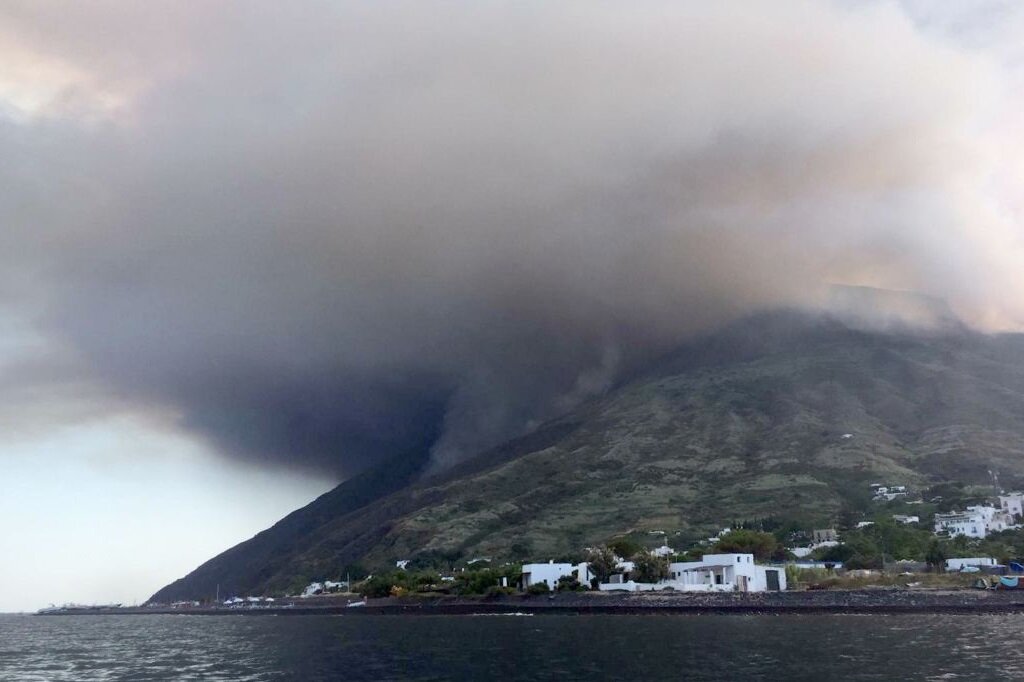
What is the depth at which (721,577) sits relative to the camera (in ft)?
481

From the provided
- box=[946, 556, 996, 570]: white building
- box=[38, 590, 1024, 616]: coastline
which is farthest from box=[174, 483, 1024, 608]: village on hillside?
box=[38, 590, 1024, 616]: coastline

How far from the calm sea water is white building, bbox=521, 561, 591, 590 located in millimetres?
45467

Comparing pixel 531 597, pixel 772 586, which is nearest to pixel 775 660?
pixel 772 586

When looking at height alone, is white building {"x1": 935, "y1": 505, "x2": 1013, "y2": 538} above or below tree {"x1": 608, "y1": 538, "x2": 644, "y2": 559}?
above

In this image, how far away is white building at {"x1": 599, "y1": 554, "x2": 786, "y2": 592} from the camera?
142375mm

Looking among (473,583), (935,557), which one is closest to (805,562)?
(935,557)

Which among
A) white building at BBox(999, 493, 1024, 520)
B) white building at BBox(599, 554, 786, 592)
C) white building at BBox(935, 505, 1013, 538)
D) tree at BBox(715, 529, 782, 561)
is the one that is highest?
white building at BBox(999, 493, 1024, 520)

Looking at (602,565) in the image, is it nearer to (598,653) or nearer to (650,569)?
(650,569)

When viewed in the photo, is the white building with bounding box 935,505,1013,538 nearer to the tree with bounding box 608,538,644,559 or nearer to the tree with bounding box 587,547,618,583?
the tree with bounding box 608,538,644,559

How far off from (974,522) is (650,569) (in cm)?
7298

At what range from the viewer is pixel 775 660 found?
6128cm

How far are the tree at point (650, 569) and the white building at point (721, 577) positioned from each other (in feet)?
4.25

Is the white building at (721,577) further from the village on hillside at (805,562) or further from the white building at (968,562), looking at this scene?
the white building at (968,562)

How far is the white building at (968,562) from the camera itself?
13869 cm
